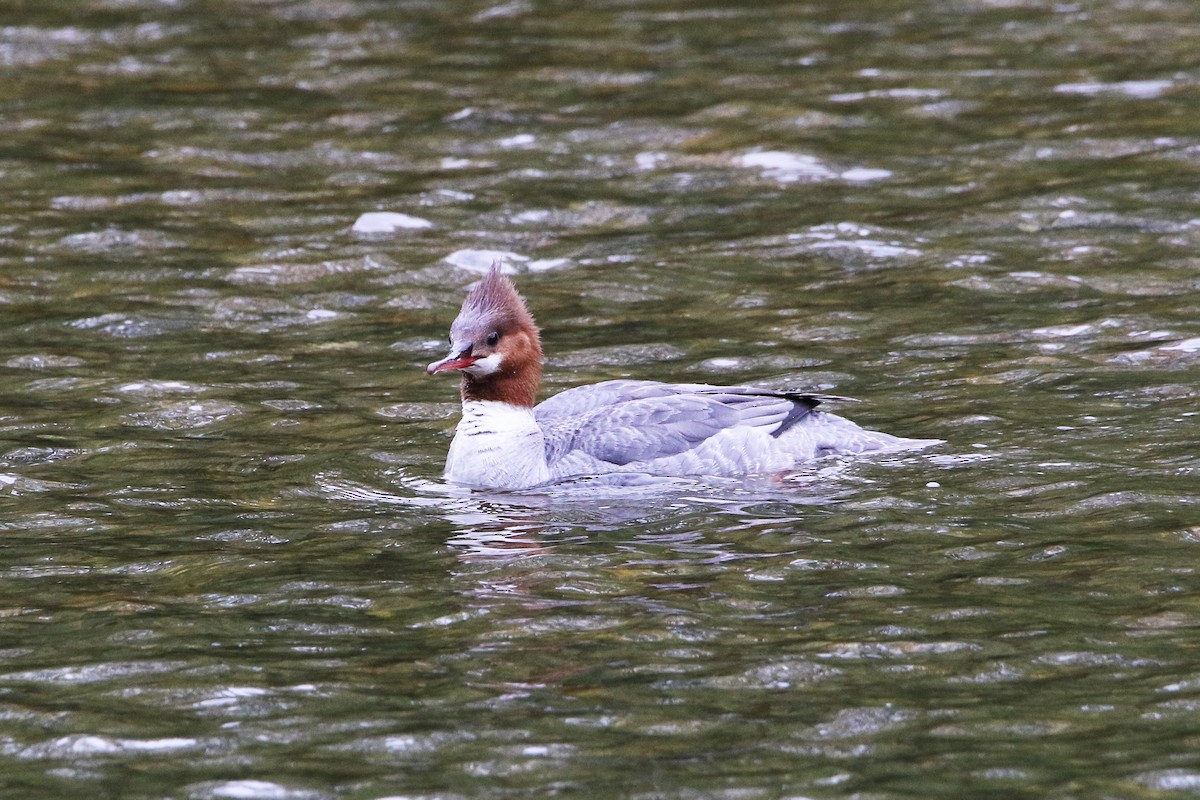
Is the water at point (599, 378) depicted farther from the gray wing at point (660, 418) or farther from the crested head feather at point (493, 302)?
the crested head feather at point (493, 302)

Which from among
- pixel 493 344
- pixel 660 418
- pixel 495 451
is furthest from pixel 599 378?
pixel 495 451

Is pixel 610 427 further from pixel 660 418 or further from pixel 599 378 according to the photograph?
pixel 599 378

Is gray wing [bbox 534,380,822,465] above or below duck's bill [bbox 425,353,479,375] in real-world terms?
below

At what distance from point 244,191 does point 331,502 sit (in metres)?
6.29

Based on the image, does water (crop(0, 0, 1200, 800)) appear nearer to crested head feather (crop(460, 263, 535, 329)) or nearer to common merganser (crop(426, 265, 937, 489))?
common merganser (crop(426, 265, 937, 489))

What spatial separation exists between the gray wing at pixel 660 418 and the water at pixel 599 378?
0.24 m

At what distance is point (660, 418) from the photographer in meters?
9.32

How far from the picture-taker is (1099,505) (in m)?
8.20

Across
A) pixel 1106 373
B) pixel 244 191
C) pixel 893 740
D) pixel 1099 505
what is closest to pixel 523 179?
pixel 244 191

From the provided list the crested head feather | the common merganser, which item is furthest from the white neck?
the crested head feather

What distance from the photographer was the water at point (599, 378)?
20.3 feet

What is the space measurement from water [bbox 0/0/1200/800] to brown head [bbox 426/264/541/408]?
0.55 m

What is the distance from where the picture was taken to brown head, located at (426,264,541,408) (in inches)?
371

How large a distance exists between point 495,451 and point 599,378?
1.96 metres
